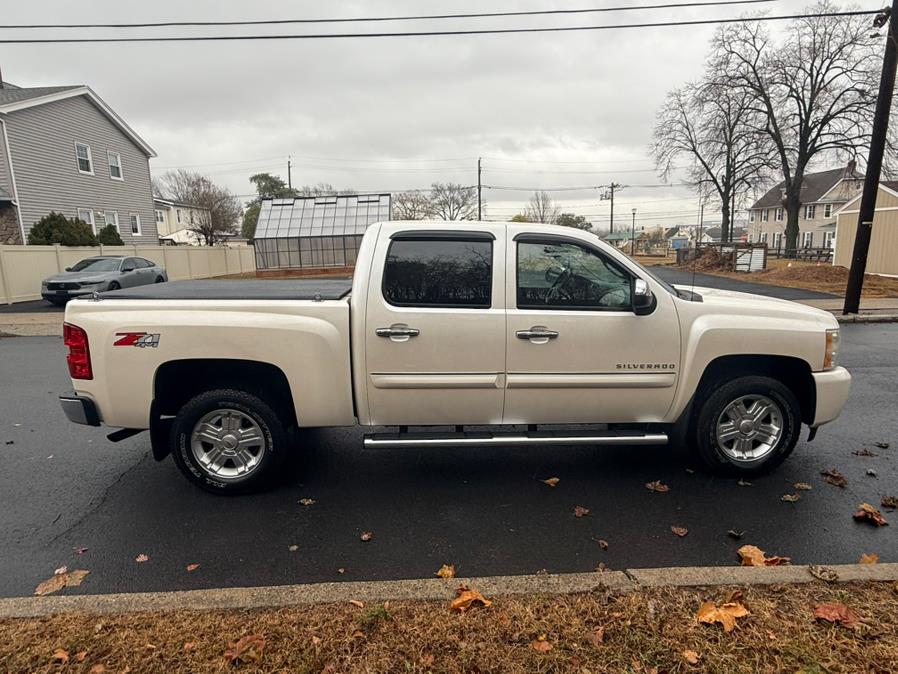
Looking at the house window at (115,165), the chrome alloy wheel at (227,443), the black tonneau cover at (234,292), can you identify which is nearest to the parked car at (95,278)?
the house window at (115,165)

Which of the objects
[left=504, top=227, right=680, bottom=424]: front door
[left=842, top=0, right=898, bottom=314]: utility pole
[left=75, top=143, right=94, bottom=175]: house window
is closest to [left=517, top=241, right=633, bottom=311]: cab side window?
[left=504, top=227, right=680, bottom=424]: front door

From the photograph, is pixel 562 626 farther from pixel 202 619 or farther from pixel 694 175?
pixel 694 175

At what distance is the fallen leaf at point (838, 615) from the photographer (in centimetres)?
245

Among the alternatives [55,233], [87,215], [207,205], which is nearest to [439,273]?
[55,233]

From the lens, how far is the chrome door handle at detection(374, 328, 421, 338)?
145 inches

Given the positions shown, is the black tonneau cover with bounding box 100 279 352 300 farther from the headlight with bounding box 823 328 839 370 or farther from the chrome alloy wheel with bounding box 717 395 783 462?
the headlight with bounding box 823 328 839 370

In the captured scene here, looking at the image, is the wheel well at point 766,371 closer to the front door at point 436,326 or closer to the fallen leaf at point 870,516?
the fallen leaf at point 870,516

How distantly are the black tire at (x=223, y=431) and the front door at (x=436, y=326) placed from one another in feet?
2.38

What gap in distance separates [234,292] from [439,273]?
5.12ft

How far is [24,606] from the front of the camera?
8.72ft

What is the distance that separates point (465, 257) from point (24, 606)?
3120 millimetres

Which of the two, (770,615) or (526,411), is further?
(526,411)

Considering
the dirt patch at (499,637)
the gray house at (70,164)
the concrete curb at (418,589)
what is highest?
the gray house at (70,164)

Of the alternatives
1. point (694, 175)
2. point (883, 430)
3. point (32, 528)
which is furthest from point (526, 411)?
point (694, 175)
